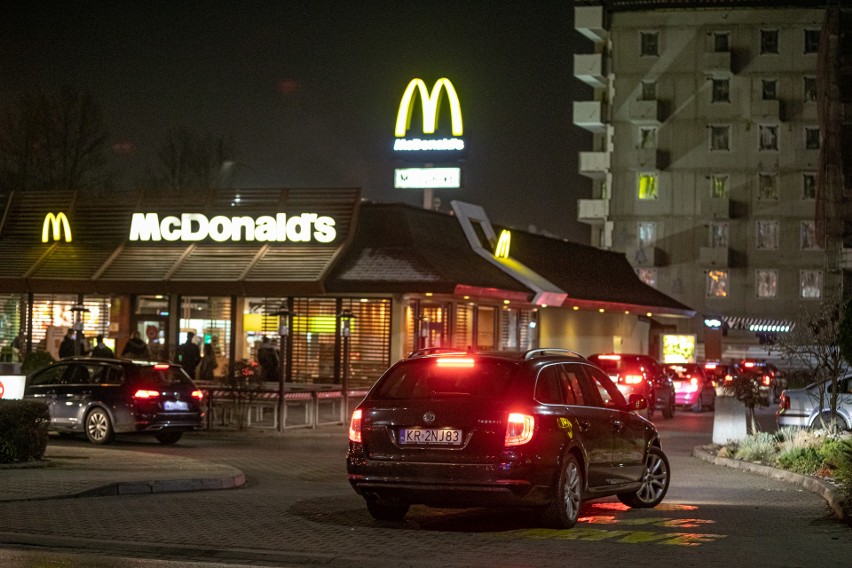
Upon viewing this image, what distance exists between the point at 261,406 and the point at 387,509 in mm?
15610

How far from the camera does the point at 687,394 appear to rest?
3938 cm

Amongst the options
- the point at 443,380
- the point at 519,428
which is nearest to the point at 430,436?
the point at 443,380

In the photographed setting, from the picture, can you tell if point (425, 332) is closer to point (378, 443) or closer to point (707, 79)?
point (378, 443)

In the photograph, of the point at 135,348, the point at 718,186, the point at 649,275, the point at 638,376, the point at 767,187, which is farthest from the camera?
the point at 649,275

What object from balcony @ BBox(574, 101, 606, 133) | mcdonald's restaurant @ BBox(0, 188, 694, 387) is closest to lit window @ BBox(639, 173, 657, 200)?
balcony @ BBox(574, 101, 606, 133)

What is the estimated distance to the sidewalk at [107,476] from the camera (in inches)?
562

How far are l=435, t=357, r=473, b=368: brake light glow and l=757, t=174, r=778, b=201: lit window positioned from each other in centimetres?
6447

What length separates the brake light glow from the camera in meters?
12.2

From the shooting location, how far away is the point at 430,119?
40188 millimetres

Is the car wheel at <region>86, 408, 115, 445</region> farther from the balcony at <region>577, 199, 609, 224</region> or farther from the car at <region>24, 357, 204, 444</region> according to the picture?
the balcony at <region>577, 199, 609, 224</region>

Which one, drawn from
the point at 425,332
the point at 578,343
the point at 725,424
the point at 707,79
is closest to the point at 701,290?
the point at 707,79

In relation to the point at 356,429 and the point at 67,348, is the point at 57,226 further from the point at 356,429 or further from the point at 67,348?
the point at 356,429

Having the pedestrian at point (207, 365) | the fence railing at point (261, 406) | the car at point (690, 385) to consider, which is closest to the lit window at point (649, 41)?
the car at point (690, 385)

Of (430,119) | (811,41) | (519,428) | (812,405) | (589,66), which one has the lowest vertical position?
(812,405)
